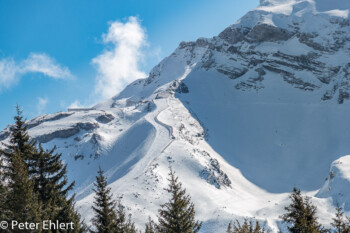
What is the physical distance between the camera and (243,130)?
414 ft

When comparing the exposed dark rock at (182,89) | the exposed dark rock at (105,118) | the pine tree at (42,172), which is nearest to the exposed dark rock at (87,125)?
the exposed dark rock at (105,118)

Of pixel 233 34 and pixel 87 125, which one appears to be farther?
pixel 233 34

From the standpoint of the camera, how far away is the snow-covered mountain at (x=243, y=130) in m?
69.1

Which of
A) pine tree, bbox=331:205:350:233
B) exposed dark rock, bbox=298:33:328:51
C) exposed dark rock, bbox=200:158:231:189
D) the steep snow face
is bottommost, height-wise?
pine tree, bbox=331:205:350:233

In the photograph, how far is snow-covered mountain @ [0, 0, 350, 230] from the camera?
227 ft

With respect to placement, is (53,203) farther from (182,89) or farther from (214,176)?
(182,89)

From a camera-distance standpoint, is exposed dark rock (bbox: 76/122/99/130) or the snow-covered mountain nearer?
the snow-covered mountain

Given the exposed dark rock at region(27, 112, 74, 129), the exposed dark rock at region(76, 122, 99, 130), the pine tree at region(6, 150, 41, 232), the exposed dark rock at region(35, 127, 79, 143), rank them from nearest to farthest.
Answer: the pine tree at region(6, 150, 41, 232)
the exposed dark rock at region(35, 127, 79, 143)
the exposed dark rock at region(76, 122, 99, 130)
the exposed dark rock at region(27, 112, 74, 129)

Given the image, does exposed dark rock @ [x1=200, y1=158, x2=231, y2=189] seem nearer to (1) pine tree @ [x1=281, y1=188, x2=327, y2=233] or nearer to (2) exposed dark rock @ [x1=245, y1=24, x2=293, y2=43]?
(1) pine tree @ [x1=281, y1=188, x2=327, y2=233]

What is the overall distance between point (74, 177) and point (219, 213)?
62382 mm

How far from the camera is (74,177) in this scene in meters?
107

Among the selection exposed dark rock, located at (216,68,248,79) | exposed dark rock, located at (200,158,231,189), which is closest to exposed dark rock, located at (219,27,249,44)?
exposed dark rock, located at (216,68,248,79)

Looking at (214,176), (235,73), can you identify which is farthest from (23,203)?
(235,73)

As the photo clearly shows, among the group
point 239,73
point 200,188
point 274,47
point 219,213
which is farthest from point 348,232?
point 274,47
